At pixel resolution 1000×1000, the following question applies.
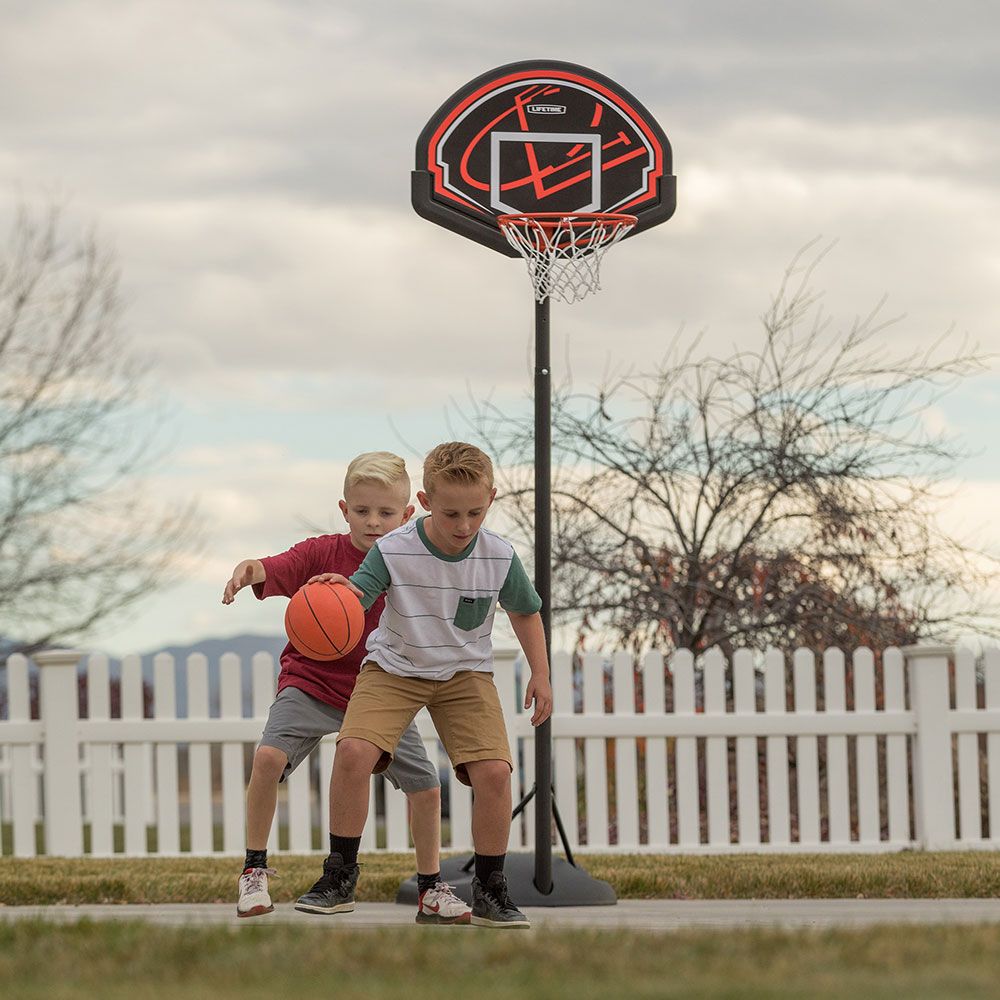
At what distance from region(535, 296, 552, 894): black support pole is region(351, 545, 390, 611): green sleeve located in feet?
3.26

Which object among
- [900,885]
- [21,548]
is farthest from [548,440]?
[21,548]

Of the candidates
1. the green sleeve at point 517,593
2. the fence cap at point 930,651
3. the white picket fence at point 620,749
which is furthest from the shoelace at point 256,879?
the fence cap at point 930,651

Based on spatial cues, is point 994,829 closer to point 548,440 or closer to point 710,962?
point 548,440

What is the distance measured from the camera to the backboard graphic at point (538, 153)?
7.34m

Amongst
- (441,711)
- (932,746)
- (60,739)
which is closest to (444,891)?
(441,711)

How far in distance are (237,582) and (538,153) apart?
105 inches

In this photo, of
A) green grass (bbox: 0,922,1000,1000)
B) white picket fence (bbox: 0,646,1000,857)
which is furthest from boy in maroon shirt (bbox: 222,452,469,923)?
white picket fence (bbox: 0,646,1000,857)

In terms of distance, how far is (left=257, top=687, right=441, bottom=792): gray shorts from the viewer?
6121 millimetres

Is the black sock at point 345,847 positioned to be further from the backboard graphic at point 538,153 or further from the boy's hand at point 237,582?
the backboard graphic at point 538,153

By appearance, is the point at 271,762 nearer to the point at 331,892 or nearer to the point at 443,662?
the point at 331,892

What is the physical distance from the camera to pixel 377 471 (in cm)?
623

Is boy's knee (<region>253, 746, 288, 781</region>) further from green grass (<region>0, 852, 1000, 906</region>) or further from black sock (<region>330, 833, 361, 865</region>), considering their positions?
green grass (<region>0, 852, 1000, 906</region>)

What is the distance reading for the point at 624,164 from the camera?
7.51 metres

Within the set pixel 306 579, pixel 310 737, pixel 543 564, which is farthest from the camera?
pixel 543 564
